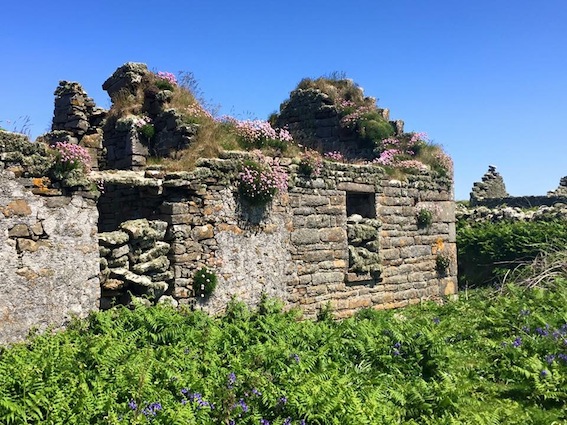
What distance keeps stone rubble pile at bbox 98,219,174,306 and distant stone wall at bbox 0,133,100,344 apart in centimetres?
38

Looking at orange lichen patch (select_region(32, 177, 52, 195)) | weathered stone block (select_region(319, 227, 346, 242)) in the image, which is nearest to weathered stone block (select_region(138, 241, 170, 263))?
orange lichen patch (select_region(32, 177, 52, 195))

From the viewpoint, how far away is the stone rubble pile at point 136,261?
7.61m

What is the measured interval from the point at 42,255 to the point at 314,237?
199 inches

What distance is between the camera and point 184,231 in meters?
8.41

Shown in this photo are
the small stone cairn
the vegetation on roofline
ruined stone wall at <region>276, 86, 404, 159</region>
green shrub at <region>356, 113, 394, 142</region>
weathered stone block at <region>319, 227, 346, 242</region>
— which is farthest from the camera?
the small stone cairn

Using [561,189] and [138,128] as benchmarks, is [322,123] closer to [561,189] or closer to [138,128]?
[138,128]

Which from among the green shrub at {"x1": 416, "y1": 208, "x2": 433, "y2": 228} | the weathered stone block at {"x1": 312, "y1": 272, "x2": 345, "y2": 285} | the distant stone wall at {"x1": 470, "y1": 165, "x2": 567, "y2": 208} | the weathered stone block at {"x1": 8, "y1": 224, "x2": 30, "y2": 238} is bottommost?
the weathered stone block at {"x1": 312, "y1": 272, "x2": 345, "y2": 285}

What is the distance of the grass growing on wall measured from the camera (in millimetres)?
4242

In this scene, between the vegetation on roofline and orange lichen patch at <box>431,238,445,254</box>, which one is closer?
the vegetation on roofline

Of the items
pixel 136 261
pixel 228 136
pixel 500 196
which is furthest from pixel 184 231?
pixel 500 196

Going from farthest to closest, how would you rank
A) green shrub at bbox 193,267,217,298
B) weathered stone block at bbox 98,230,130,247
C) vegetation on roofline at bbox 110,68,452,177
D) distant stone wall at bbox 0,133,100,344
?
vegetation on roofline at bbox 110,68,452,177, green shrub at bbox 193,267,217,298, weathered stone block at bbox 98,230,130,247, distant stone wall at bbox 0,133,100,344

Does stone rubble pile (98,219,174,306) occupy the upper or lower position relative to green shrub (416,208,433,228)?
lower

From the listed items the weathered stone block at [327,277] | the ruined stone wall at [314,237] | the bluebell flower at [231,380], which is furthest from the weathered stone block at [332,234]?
the bluebell flower at [231,380]

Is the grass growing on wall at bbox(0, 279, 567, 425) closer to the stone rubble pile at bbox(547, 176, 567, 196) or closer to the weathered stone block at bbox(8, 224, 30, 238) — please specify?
the weathered stone block at bbox(8, 224, 30, 238)
